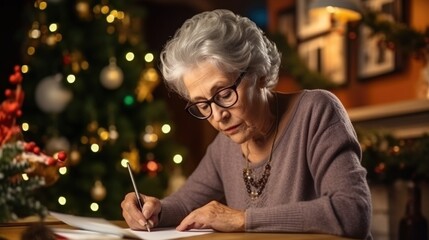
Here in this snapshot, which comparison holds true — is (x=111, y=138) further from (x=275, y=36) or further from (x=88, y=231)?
(x=88, y=231)

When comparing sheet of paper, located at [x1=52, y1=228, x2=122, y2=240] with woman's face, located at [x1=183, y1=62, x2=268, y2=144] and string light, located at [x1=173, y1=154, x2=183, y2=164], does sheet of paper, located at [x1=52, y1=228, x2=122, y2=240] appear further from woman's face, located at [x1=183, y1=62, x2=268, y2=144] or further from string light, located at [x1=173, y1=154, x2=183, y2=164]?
string light, located at [x1=173, y1=154, x2=183, y2=164]

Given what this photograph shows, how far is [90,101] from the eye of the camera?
12.6ft

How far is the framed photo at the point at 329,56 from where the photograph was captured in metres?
3.79

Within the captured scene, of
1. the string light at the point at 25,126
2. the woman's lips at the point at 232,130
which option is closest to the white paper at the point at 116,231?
the woman's lips at the point at 232,130

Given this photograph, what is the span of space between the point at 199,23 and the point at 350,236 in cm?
61

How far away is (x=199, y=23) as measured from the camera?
5.50 ft

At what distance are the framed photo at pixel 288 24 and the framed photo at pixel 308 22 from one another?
0.21 ft

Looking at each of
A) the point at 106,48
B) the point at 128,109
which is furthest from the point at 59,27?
the point at 128,109

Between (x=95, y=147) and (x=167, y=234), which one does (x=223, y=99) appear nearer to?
(x=167, y=234)

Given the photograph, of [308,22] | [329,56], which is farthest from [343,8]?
[308,22]

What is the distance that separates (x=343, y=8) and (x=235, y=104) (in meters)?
1.42

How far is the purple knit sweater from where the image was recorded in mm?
1456

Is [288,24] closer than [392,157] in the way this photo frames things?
No

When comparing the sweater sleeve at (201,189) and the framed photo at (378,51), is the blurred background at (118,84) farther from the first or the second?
the sweater sleeve at (201,189)
